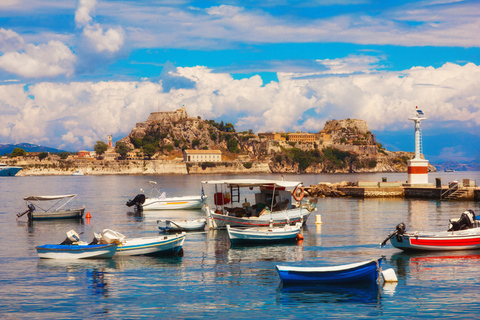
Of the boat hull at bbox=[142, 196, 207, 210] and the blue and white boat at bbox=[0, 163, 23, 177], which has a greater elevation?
the blue and white boat at bbox=[0, 163, 23, 177]

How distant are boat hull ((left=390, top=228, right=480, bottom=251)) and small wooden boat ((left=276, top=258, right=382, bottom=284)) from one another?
5.96 m

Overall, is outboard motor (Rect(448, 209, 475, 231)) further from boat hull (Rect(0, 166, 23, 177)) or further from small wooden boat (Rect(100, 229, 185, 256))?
boat hull (Rect(0, 166, 23, 177))

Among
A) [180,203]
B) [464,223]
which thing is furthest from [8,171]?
[464,223]

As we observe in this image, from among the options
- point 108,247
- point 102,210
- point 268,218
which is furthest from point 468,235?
point 102,210

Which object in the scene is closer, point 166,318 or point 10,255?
point 166,318

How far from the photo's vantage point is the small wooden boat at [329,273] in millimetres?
16922

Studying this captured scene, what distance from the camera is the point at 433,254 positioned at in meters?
22.5

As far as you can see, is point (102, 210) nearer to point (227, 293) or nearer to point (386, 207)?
point (386, 207)

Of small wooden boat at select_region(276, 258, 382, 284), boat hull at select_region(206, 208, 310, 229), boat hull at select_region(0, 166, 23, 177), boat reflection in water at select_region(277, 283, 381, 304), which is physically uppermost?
boat hull at select_region(0, 166, 23, 177)

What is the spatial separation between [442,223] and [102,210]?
31.5 metres

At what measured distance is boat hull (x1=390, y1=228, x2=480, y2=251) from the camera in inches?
888

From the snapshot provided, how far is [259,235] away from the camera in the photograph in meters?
25.3

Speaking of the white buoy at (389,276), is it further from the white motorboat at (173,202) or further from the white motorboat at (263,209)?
the white motorboat at (173,202)

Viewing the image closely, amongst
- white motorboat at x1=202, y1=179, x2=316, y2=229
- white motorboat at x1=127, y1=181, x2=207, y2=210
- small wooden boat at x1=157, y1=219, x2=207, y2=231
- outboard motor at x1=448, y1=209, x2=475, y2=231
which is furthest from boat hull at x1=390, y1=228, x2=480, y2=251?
white motorboat at x1=127, y1=181, x2=207, y2=210
